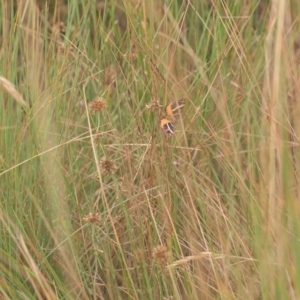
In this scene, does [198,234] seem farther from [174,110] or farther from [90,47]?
[90,47]

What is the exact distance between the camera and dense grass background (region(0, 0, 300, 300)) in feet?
4.43

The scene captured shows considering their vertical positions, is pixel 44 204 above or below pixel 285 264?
below

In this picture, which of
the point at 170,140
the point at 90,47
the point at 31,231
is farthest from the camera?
the point at 90,47

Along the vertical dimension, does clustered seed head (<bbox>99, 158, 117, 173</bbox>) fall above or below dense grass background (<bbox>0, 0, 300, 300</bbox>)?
above

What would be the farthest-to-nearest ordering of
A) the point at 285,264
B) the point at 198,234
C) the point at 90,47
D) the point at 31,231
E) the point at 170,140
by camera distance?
the point at 90,47, the point at 170,140, the point at 31,231, the point at 198,234, the point at 285,264

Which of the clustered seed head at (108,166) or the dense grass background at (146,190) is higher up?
the clustered seed head at (108,166)

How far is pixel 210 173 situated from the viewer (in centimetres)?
180

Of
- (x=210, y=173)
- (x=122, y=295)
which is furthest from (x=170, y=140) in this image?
(x=122, y=295)

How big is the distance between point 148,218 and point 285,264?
1.21 feet

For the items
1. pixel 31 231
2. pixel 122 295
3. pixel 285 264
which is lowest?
pixel 122 295

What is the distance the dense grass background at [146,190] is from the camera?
1352 mm

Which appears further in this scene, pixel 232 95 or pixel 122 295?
pixel 232 95

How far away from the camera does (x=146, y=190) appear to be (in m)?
1.49

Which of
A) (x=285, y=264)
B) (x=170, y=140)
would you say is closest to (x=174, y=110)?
(x=170, y=140)
